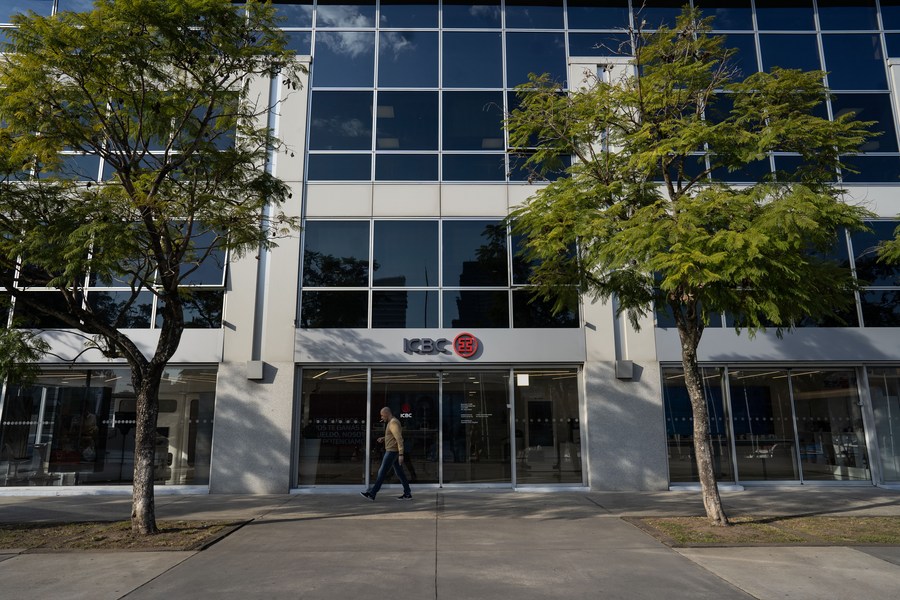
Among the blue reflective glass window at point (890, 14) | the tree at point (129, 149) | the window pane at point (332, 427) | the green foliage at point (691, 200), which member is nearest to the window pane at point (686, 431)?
the green foliage at point (691, 200)

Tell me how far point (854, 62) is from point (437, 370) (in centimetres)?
1220

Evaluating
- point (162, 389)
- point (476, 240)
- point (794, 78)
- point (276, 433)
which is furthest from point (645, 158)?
point (162, 389)

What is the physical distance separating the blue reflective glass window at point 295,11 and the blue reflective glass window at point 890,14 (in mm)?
13798

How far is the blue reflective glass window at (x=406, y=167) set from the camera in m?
13.9

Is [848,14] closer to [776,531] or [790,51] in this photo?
[790,51]

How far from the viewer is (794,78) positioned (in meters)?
9.20

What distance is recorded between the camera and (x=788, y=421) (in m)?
13.4

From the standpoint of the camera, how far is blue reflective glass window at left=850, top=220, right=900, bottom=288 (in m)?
13.5

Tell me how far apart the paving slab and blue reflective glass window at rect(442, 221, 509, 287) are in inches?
277

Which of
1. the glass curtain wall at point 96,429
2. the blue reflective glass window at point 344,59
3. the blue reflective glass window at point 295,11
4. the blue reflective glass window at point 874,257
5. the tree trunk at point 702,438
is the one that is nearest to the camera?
the tree trunk at point 702,438

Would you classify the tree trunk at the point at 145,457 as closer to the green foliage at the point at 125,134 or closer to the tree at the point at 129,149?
the tree at the point at 129,149

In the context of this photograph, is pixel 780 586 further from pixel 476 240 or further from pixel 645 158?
pixel 476 240

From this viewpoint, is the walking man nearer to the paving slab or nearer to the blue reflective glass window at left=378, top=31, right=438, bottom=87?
the paving slab

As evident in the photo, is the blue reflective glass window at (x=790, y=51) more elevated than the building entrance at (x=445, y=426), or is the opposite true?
the blue reflective glass window at (x=790, y=51)
